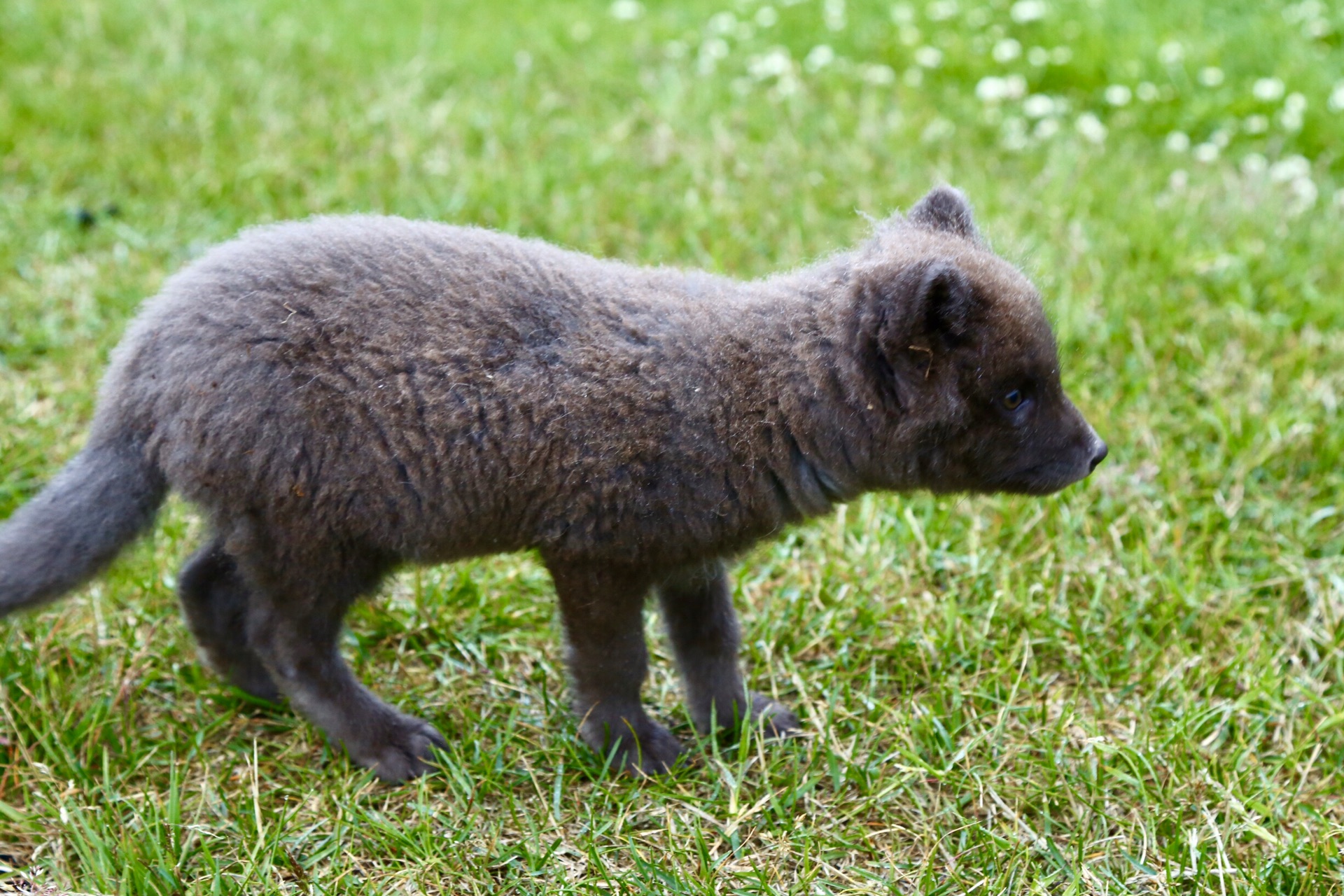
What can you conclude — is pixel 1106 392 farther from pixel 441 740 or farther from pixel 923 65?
pixel 923 65

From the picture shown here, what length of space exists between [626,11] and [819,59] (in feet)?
6.58

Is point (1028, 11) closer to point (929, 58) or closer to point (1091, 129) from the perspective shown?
point (929, 58)

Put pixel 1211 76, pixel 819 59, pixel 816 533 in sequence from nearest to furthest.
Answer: pixel 816 533 < pixel 1211 76 < pixel 819 59

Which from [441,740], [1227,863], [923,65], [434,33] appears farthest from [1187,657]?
[434,33]

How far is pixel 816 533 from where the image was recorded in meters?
4.73

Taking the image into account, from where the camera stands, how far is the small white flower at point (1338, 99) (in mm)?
7496

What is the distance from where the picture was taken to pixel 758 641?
4.24 m

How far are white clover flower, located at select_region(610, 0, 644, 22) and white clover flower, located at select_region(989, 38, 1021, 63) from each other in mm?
2896

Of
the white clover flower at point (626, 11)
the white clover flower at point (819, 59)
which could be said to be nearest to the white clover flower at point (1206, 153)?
the white clover flower at point (819, 59)

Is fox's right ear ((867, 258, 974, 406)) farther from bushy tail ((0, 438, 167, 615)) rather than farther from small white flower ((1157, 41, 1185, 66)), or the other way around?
small white flower ((1157, 41, 1185, 66))

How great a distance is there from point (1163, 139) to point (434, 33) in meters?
5.17

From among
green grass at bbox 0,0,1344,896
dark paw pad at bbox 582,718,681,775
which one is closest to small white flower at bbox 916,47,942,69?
green grass at bbox 0,0,1344,896

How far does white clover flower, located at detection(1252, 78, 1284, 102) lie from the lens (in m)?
7.83

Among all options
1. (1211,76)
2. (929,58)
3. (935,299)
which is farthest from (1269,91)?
(935,299)
